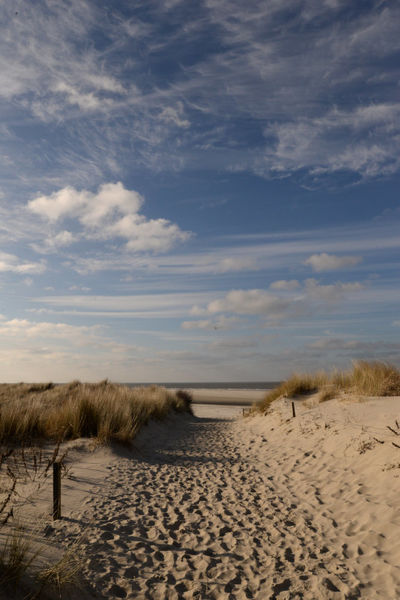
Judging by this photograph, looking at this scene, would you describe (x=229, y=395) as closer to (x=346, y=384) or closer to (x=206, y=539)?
(x=346, y=384)

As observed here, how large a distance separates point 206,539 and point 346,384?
12.8m

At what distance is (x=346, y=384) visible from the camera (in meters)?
16.4

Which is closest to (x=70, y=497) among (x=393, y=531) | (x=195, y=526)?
(x=195, y=526)

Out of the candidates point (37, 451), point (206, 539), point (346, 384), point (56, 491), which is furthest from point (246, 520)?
point (346, 384)

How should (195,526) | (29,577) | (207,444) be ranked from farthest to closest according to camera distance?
(207,444), (195,526), (29,577)

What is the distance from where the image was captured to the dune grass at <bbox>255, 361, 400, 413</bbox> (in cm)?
1372

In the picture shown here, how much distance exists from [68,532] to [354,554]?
12.1ft

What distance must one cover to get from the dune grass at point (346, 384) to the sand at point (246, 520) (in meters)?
3.11

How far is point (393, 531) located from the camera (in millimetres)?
5254

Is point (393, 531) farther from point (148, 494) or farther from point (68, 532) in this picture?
point (68, 532)

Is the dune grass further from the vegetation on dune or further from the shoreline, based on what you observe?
the shoreline

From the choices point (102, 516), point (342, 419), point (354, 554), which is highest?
point (342, 419)

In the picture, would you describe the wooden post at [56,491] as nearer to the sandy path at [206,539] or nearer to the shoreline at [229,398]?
the sandy path at [206,539]

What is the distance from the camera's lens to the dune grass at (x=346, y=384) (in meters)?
13.7
